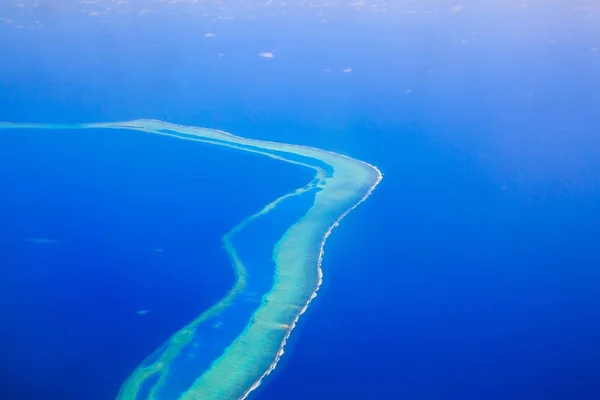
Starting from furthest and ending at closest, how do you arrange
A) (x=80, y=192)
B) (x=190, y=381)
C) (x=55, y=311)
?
(x=80, y=192)
(x=55, y=311)
(x=190, y=381)

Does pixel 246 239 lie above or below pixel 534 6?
below

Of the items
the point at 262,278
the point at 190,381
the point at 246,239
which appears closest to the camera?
the point at 190,381

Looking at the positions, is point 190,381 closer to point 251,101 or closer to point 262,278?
point 262,278

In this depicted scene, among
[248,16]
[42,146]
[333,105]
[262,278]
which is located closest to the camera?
[262,278]

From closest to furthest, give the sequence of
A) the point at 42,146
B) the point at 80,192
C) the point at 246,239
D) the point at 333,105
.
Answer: the point at 246,239, the point at 80,192, the point at 42,146, the point at 333,105

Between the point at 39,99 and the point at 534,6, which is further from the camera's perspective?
the point at 534,6

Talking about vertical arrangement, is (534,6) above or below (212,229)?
above

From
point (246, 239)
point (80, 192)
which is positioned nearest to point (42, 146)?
point (80, 192)

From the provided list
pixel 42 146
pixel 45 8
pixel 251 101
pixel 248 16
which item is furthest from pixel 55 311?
pixel 45 8

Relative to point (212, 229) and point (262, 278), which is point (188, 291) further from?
point (212, 229)
